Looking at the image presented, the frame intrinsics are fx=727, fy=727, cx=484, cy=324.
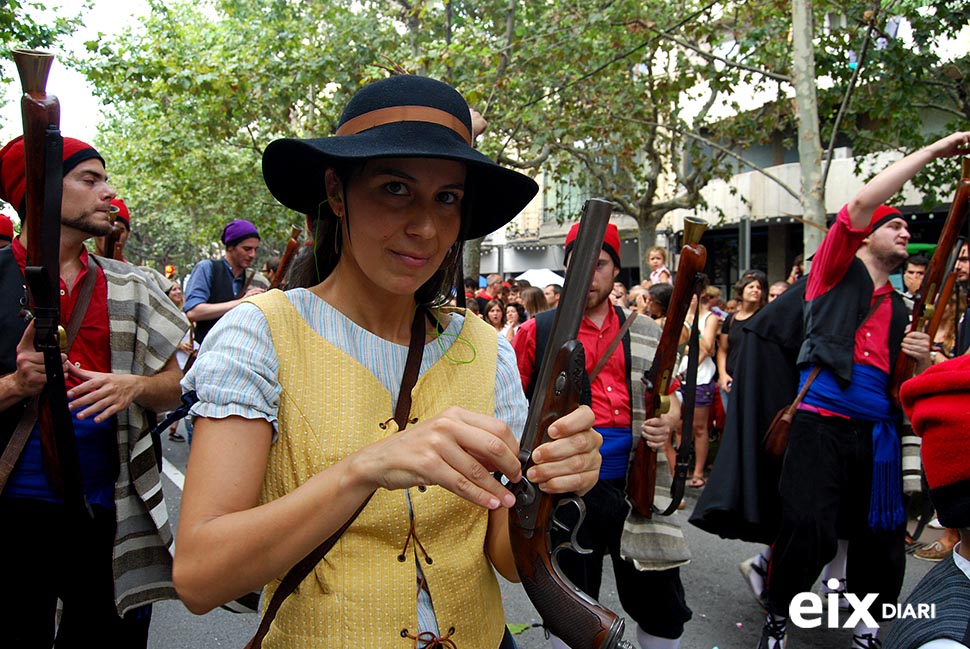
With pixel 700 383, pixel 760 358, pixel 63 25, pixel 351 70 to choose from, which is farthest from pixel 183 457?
pixel 351 70

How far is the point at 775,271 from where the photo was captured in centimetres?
2272

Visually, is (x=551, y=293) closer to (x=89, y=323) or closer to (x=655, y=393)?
(x=655, y=393)

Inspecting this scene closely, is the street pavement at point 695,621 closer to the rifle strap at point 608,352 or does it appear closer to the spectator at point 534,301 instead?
the rifle strap at point 608,352

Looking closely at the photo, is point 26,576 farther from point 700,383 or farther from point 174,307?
point 700,383

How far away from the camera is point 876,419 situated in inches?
146

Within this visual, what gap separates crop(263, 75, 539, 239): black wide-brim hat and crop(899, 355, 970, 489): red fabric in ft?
3.66

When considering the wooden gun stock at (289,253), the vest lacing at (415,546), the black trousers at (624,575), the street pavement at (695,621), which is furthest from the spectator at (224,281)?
the vest lacing at (415,546)

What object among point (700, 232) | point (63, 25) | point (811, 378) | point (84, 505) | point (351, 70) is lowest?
point (84, 505)

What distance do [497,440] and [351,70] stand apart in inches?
500

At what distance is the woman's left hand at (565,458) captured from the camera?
1442mm

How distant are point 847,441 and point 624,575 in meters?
1.34

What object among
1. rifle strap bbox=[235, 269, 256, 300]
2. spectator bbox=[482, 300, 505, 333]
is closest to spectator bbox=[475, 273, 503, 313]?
spectator bbox=[482, 300, 505, 333]

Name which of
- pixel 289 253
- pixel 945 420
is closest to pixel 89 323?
pixel 945 420

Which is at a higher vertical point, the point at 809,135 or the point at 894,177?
the point at 809,135
